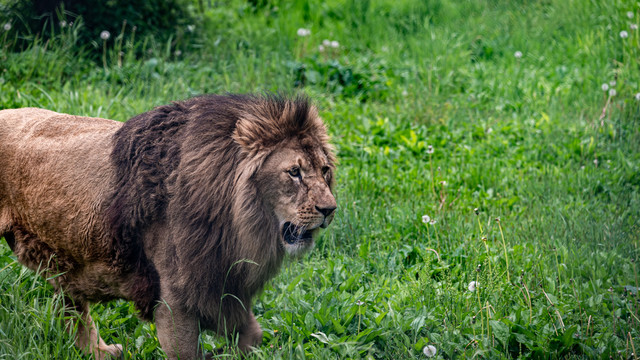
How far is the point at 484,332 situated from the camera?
11.2 ft

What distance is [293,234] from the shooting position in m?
3.09

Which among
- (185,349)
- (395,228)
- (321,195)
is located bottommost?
(395,228)

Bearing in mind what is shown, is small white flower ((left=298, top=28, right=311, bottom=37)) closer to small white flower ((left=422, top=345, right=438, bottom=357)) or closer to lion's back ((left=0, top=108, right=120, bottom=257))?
lion's back ((left=0, top=108, right=120, bottom=257))

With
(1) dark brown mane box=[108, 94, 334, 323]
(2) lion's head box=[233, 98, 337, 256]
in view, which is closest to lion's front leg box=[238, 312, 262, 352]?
(1) dark brown mane box=[108, 94, 334, 323]

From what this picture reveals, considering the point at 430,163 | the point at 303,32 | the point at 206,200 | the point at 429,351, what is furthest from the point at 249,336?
the point at 303,32

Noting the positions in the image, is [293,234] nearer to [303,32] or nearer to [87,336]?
[87,336]

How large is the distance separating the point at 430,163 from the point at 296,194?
2381mm

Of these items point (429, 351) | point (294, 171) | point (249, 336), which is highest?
point (294, 171)

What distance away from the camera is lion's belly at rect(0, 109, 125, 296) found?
3244 mm

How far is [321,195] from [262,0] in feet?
19.5

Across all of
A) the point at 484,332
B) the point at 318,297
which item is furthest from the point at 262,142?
the point at 484,332

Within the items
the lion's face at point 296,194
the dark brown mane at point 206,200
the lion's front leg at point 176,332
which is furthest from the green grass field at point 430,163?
the lion's face at point 296,194

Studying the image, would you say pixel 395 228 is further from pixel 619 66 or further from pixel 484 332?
pixel 619 66

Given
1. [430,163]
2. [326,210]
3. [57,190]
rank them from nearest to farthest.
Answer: [326,210] → [57,190] → [430,163]
